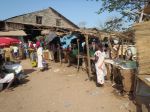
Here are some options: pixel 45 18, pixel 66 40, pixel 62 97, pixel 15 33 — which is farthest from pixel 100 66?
pixel 45 18

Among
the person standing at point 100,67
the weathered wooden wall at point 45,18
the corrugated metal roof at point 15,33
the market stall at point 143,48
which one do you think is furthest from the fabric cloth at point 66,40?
the weathered wooden wall at point 45,18

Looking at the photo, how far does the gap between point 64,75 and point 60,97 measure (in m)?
4.71

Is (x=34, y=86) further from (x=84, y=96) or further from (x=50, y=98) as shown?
(x=84, y=96)

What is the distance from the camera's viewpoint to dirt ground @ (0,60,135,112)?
849cm

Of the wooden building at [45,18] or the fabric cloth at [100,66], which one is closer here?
the fabric cloth at [100,66]

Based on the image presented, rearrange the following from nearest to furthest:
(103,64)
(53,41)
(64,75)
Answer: (103,64) < (64,75) < (53,41)

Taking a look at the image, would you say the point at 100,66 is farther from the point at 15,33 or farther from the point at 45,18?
the point at 45,18

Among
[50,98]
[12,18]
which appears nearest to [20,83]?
[50,98]

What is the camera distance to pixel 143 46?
6.44 meters

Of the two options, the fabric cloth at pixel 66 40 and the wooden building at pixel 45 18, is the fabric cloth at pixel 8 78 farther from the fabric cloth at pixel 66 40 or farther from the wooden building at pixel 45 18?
the wooden building at pixel 45 18

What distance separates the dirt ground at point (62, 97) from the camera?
849 cm

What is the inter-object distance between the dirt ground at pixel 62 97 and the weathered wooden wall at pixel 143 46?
1.98 meters

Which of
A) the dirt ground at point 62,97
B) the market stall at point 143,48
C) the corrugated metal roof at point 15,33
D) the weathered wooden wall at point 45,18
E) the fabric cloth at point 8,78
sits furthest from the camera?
the weathered wooden wall at point 45,18

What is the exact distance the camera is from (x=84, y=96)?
9.83 metres
